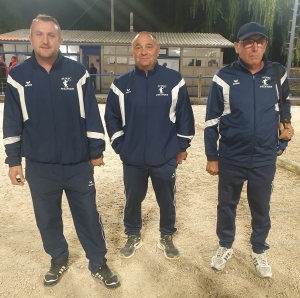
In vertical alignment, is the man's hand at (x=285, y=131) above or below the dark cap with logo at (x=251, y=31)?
below

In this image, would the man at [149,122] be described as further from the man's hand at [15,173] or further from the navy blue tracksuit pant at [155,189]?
the man's hand at [15,173]

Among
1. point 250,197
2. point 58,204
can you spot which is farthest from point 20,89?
point 250,197

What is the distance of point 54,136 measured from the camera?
7.17 feet

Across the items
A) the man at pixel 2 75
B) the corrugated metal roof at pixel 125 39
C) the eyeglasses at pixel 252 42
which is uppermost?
the eyeglasses at pixel 252 42

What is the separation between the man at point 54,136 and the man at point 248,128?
0.94 m

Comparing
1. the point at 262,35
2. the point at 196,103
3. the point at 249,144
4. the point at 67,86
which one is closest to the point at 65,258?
the point at 67,86

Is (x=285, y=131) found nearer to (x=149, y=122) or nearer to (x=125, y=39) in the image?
(x=149, y=122)

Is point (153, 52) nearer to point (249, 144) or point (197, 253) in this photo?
point (249, 144)

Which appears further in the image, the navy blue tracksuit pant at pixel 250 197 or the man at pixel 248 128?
the navy blue tracksuit pant at pixel 250 197

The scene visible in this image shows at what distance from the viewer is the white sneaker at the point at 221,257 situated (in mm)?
2514

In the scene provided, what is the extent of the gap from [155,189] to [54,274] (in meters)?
1.03

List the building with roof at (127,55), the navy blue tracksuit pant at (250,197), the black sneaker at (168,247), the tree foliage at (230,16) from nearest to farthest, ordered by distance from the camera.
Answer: the navy blue tracksuit pant at (250,197) < the black sneaker at (168,247) < the building with roof at (127,55) < the tree foliage at (230,16)

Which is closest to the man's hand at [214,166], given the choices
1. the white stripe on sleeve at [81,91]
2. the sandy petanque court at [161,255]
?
the sandy petanque court at [161,255]

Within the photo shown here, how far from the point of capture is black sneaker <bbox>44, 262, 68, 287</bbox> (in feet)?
7.63
